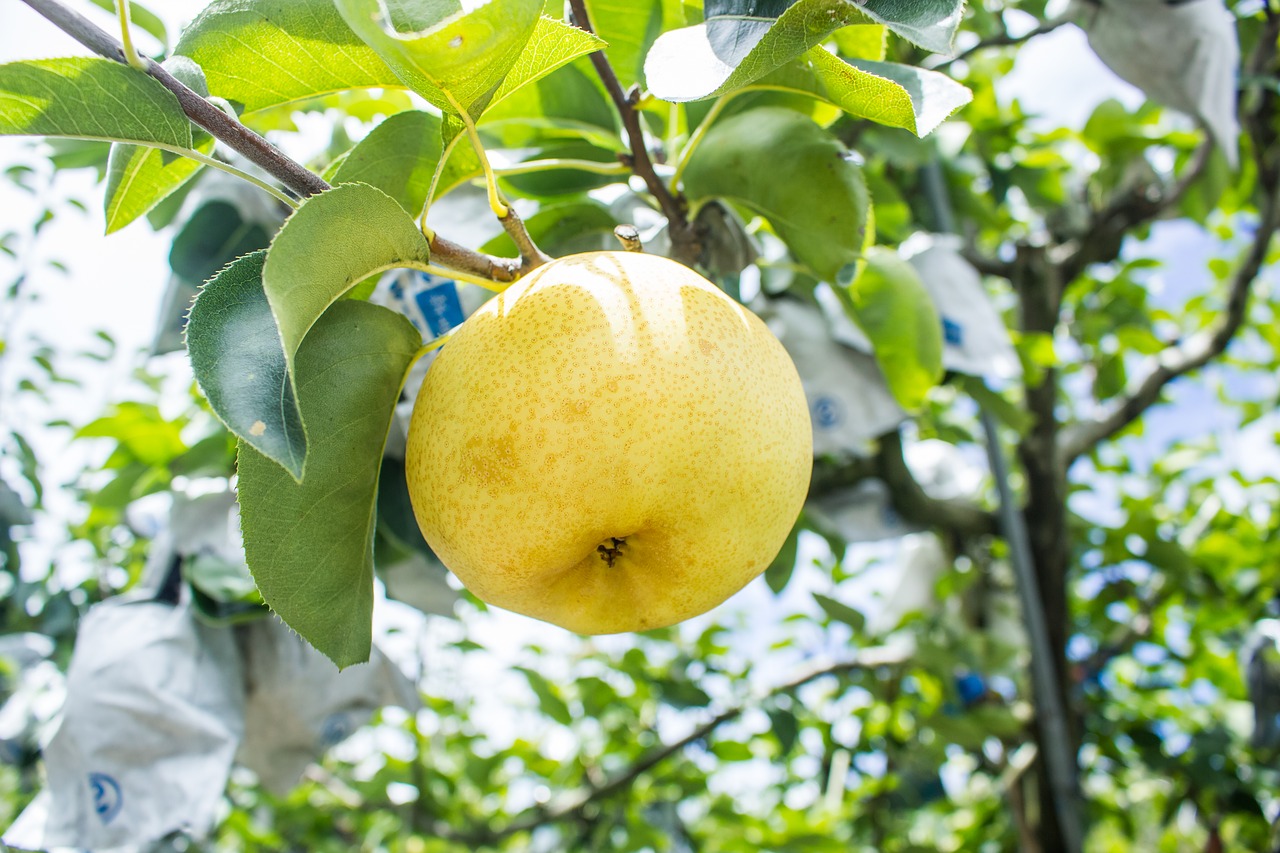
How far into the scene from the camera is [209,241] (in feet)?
3.38

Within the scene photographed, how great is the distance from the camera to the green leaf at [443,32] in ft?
1.18

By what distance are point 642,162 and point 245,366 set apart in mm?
384

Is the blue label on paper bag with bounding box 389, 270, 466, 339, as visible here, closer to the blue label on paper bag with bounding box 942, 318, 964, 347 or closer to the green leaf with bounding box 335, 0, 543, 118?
the green leaf with bounding box 335, 0, 543, 118

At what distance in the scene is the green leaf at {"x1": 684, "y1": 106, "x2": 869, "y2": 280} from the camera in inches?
24.8

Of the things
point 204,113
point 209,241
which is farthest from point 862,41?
point 209,241

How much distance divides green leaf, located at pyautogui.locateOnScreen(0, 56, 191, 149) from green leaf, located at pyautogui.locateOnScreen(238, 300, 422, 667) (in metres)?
0.13

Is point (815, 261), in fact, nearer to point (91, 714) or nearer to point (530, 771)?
point (91, 714)

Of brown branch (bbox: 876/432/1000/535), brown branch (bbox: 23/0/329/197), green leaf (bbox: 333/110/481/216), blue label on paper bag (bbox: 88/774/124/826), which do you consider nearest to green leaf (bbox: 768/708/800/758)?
brown branch (bbox: 876/432/1000/535)

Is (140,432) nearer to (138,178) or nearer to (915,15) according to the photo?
(138,178)

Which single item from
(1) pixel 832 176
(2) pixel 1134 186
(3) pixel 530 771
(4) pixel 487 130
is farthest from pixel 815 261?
(3) pixel 530 771

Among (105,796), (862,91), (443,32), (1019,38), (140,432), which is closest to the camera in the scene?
(443,32)

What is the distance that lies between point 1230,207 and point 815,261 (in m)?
1.72

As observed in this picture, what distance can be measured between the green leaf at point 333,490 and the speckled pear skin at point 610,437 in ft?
0.10

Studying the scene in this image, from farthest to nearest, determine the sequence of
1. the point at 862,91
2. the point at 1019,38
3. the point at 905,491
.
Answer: the point at 905,491 → the point at 1019,38 → the point at 862,91
